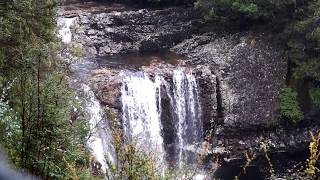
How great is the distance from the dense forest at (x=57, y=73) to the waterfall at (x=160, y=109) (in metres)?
3.32

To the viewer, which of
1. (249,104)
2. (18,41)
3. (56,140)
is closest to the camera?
(56,140)

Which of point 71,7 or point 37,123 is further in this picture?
point 71,7

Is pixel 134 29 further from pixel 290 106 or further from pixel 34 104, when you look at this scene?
pixel 34 104

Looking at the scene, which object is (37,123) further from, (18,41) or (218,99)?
(218,99)

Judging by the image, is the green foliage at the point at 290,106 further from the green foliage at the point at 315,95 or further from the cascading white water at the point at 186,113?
the cascading white water at the point at 186,113

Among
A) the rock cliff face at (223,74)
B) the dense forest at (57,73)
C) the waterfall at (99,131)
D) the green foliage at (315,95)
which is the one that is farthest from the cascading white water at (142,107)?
the green foliage at (315,95)

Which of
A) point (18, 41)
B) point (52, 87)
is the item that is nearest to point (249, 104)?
point (18, 41)

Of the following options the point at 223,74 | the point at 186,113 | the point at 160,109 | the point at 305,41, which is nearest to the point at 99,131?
the point at 160,109

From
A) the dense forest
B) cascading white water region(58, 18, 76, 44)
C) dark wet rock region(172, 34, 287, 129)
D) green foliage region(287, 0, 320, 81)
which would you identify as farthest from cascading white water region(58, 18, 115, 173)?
green foliage region(287, 0, 320, 81)

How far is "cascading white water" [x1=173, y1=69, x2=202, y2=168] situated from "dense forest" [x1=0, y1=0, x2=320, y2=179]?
3.12 metres

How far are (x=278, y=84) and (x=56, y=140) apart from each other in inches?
523

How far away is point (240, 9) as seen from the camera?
17.2 meters

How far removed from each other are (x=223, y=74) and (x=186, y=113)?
198cm

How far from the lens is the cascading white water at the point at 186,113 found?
1595cm
